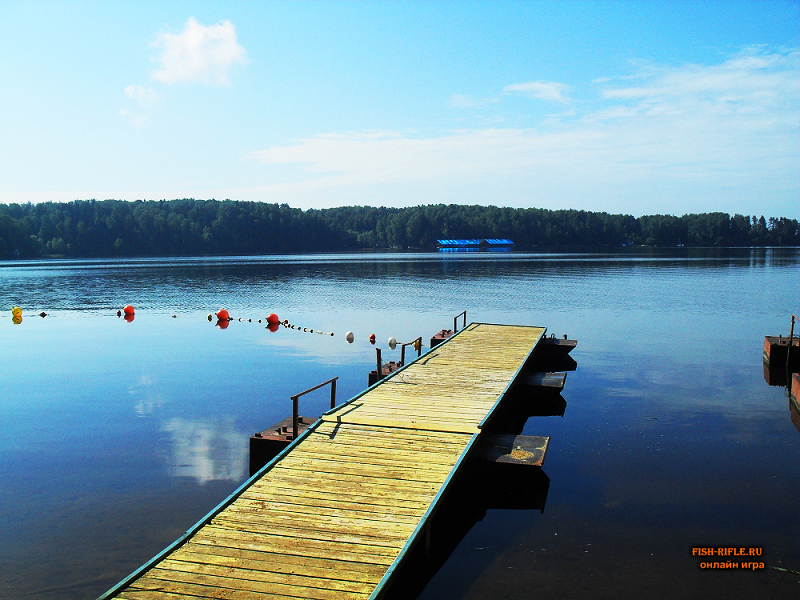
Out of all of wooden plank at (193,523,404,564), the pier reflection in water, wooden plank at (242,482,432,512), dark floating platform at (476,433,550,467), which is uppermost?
wooden plank at (242,482,432,512)

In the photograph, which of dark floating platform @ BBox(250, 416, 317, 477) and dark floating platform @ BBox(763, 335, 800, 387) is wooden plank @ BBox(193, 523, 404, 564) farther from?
dark floating platform @ BBox(763, 335, 800, 387)

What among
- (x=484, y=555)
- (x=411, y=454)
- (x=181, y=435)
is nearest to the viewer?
(x=484, y=555)

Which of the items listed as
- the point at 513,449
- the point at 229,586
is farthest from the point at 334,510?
the point at 513,449

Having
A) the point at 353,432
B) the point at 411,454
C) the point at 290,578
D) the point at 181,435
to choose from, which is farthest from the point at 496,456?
the point at 181,435

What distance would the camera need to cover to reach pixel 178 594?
7.13 metres

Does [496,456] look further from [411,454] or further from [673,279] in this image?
[673,279]

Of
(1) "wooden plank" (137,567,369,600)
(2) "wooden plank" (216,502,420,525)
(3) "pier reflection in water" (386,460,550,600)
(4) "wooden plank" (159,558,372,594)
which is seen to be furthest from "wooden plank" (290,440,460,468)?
(1) "wooden plank" (137,567,369,600)

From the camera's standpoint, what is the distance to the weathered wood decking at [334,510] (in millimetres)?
7328

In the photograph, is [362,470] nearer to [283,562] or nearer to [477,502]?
[477,502]

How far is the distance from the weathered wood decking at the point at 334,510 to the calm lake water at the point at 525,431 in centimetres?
135

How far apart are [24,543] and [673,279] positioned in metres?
65.8

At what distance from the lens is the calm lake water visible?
940cm

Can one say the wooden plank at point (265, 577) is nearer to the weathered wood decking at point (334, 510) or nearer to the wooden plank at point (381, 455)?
the weathered wood decking at point (334, 510)

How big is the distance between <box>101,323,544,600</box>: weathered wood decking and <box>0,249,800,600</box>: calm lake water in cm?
135
